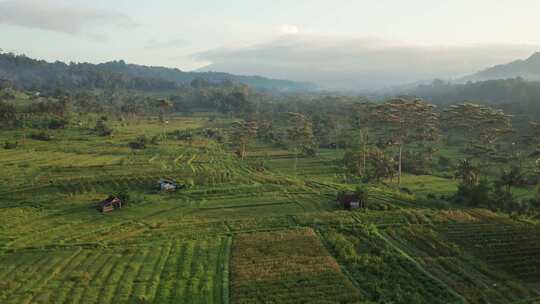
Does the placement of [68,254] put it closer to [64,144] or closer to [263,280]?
[263,280]

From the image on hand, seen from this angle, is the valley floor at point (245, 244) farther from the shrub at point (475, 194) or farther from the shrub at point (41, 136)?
the shrub at point (41, 136)

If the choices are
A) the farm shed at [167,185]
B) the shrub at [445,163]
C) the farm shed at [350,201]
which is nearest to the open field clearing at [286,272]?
the farm shed at [350,201]

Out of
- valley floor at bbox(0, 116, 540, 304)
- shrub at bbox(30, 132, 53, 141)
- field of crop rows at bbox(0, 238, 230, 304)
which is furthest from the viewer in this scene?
shrub at bbox(30, 132, 53, 141)

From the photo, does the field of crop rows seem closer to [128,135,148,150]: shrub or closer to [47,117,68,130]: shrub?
[128,135,148,150]: shrub

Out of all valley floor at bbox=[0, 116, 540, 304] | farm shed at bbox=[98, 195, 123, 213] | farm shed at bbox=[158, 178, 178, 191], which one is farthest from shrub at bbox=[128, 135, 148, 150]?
farm shed at bbox=[98, 195, 123, 213]

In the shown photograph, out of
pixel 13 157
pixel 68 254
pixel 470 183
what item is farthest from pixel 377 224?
pixel 13 157

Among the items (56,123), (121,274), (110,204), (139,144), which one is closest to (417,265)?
(121,274)
